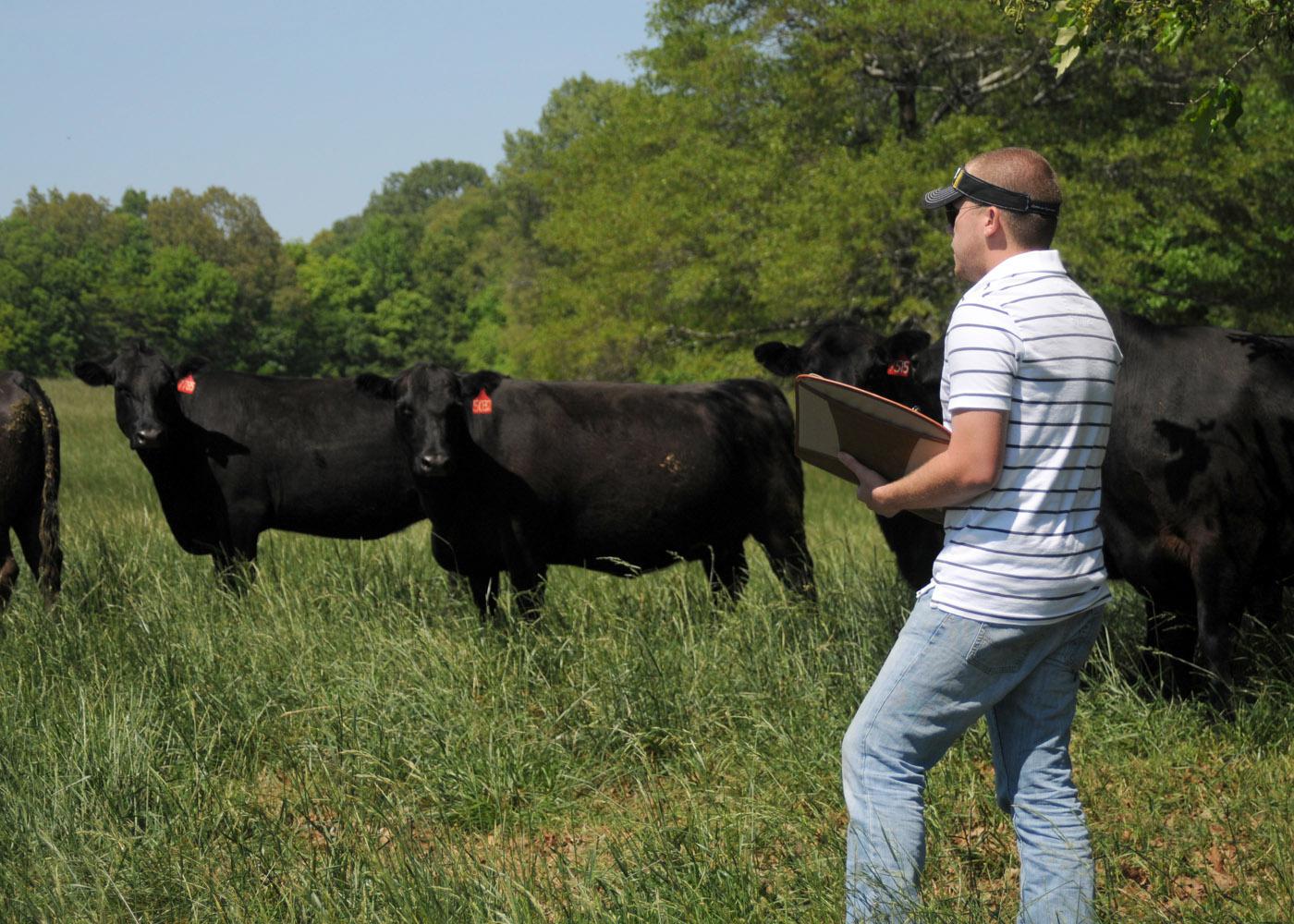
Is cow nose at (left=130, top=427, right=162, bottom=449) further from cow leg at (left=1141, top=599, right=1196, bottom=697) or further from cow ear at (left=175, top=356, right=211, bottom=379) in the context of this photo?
cow leg at (left=1141, top=599, right=1196, bottom=697)

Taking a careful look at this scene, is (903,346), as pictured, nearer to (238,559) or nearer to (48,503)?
(238,559)

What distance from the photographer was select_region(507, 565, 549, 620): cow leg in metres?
7.33

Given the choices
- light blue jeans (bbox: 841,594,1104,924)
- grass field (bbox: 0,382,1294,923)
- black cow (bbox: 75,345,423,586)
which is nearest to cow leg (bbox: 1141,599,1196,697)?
grass field (bbox: 0,382,1294,923)

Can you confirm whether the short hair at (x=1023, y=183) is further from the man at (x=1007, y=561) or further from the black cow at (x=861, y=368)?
the black cow at (x=861, y=368)

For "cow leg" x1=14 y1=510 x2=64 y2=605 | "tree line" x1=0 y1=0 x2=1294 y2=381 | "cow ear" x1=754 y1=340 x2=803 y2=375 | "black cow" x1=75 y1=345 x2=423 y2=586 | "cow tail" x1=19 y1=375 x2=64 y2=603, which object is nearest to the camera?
"cow ear" x1=754 y1=340 x2=803 y2=375

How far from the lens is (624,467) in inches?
314

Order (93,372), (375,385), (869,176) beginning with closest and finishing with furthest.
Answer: (375,385)
(93,372)
(869,176)

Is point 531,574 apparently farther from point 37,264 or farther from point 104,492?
point 37,264

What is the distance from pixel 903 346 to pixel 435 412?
9.31 ft

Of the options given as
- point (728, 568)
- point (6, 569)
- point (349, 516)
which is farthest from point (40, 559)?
point (728, 568)

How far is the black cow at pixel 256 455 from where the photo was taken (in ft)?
29.6

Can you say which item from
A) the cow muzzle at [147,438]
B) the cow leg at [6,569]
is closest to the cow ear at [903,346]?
the cow muzzle at [147,438]

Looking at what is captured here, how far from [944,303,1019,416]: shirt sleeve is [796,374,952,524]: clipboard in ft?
0.47

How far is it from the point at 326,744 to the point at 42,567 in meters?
3.79
